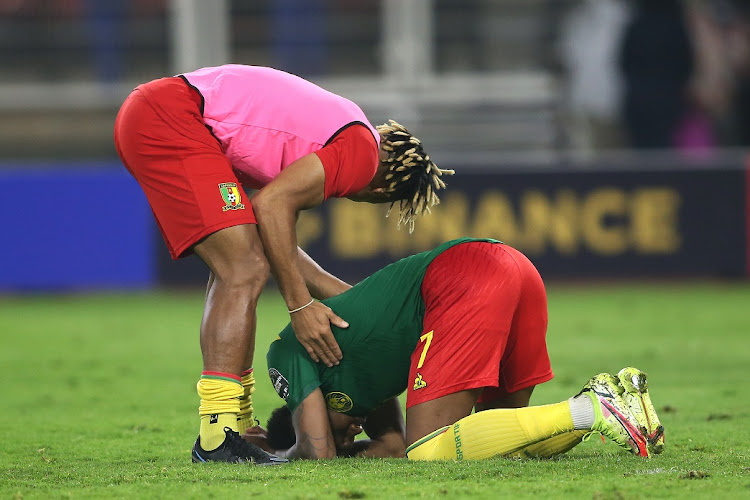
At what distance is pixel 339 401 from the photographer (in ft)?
14.6

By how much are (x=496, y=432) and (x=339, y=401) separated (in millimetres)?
695

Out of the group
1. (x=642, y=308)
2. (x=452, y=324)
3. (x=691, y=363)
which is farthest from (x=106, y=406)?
(x=642, y=308)

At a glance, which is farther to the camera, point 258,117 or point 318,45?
point 318,45

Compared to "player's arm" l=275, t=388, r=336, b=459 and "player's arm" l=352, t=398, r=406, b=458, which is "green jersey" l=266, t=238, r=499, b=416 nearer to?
"player's arm" l=275, t=388, r=336, b=459

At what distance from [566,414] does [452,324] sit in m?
0.57

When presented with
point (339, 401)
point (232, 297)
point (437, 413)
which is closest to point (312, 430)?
point (339, 401)

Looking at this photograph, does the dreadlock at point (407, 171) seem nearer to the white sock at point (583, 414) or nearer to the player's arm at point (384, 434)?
the player's arm at point (384, 434)

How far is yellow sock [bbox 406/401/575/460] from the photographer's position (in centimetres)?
400

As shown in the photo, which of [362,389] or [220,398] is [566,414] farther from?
[220,398]

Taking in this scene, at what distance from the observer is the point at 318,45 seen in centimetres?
1638

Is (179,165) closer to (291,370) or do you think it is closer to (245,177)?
(245,177)

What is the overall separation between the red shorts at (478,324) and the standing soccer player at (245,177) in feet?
1.25

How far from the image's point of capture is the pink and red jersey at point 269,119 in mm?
4590

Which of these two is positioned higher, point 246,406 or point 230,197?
point 230,197
